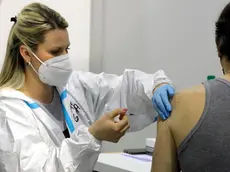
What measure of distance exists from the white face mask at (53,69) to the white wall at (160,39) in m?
0.79

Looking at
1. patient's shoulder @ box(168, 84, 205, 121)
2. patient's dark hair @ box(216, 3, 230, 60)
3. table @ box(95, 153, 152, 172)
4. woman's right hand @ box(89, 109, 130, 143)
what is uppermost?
patient's dark hair @ box(216, 3, 230, 60)

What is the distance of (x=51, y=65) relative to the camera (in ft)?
5.35

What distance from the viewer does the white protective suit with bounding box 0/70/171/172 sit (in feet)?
4.56

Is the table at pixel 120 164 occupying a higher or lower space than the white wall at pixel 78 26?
lower

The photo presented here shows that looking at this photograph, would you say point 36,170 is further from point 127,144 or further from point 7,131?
point 127,144

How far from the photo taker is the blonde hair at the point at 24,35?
5.34ft

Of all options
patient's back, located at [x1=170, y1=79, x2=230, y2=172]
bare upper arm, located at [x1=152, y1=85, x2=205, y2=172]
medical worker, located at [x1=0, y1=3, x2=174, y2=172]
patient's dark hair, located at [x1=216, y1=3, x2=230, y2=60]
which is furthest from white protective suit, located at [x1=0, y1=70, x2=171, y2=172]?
patient's dark hair, located at [x1=216, y1=3, x2=230, y2=60]

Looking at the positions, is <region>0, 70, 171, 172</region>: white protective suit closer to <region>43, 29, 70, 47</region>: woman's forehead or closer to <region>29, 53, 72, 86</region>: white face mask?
<region>29, 53, 72, 86</region>: white face mask

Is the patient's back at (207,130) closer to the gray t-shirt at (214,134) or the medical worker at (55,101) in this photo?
the gray t-shirt at (214,134)

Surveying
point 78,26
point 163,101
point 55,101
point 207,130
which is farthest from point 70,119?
point 78,26

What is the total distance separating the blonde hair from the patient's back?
0.83 m

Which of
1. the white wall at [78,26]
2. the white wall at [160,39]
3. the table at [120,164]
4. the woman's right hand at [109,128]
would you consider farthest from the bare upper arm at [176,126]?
the white wall at [78,26]

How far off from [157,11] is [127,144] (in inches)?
35.8

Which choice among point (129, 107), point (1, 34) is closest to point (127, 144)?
point (129, 107)
